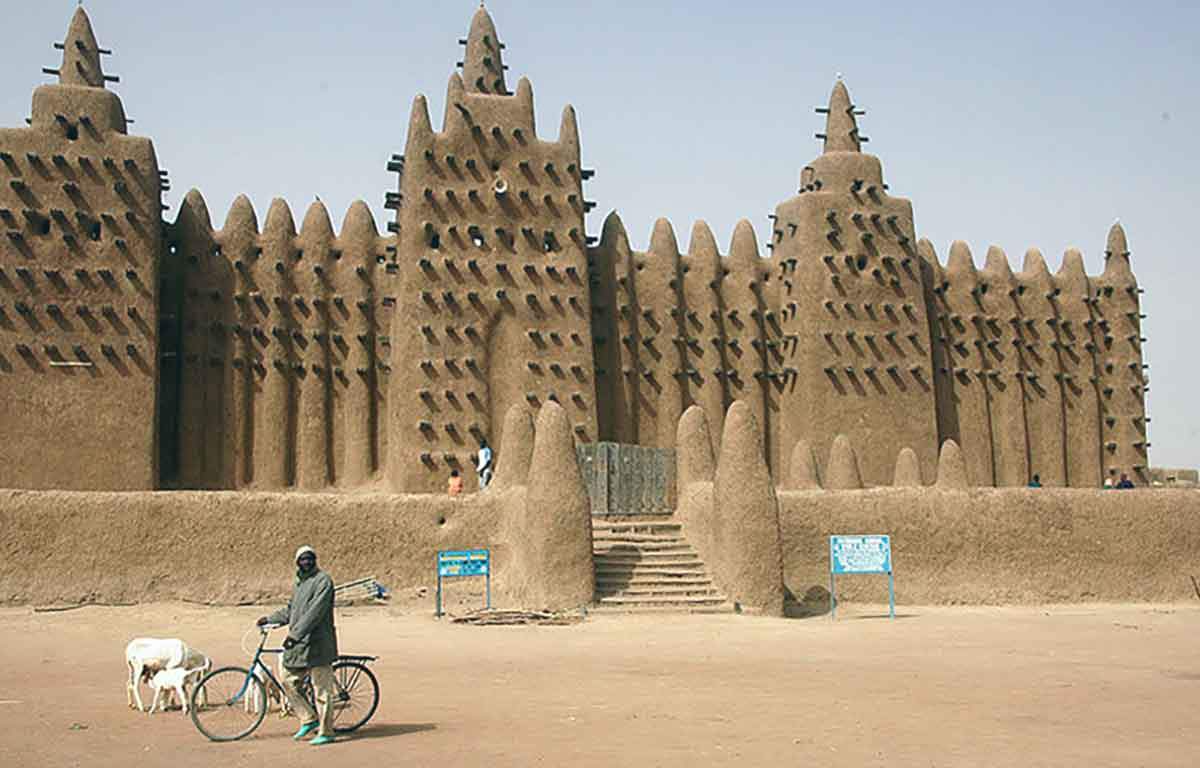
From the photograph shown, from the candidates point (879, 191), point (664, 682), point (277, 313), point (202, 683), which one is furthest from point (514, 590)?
point (879, 191)

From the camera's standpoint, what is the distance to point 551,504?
20531 millimetres

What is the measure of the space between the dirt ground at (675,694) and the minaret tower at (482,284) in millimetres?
11117

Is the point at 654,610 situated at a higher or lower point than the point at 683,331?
lower

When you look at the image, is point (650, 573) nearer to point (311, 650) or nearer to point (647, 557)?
point (647, 557)

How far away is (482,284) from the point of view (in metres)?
31.8

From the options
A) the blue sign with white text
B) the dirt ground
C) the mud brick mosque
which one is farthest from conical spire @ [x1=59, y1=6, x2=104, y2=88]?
the blue sign with white text

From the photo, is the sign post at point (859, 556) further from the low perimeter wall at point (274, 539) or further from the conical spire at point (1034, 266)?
the conical spire at point (1034, 266)

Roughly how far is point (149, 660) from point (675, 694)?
4961 mm

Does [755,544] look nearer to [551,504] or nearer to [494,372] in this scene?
[551,504]

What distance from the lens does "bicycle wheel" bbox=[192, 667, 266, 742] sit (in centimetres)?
1025

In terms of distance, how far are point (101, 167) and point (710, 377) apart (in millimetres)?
16488

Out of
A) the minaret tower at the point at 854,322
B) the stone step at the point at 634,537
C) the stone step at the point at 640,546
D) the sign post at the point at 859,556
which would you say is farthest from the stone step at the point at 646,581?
the minaret tower at the point at 854,322

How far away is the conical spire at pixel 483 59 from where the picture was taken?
34.6m

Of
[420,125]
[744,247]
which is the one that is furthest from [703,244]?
[420,125]
